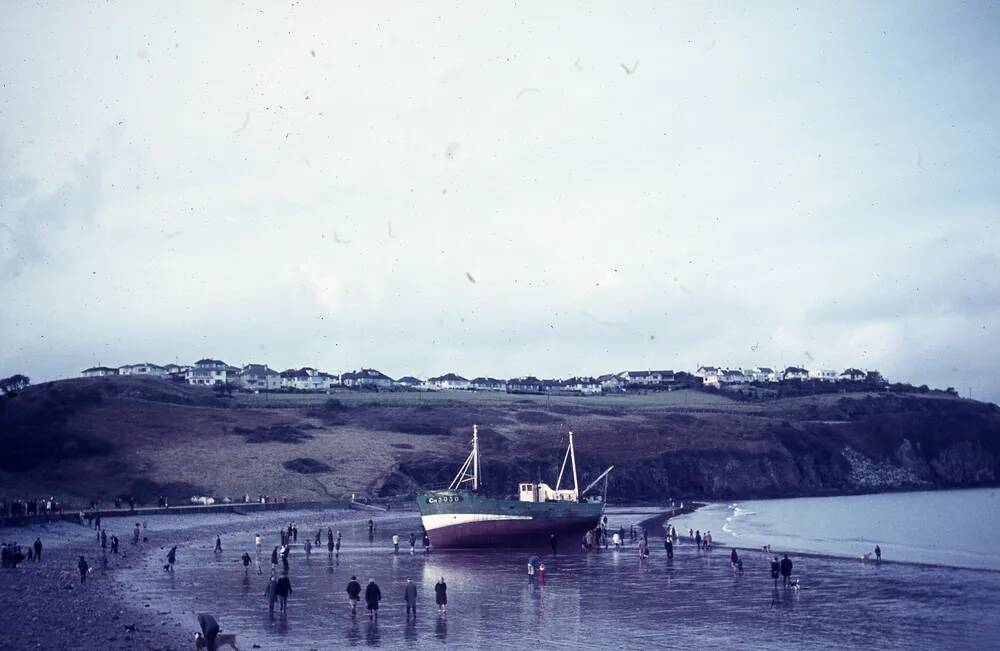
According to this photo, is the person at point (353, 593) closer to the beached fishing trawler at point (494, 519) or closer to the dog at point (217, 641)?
the dog at point (217, 641)

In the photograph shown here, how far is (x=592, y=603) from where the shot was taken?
1558 inches

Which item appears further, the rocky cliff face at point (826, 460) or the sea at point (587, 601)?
the rocky cliff face at point (826, 460)

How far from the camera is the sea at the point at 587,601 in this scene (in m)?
31.9

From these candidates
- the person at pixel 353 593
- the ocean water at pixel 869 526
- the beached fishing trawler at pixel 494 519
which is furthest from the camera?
the ocean water at pixel 869 526

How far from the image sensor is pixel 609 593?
42469 millimetres

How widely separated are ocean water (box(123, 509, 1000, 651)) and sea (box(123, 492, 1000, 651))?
7 centimetres

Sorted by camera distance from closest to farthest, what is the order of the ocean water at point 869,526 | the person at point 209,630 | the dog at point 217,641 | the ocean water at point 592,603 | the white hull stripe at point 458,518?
the person at point 209,630, the dog at point 217,641, the ocean water at point 592,603, the white hull stripe at point 458,518, the ocean water at point 869,526

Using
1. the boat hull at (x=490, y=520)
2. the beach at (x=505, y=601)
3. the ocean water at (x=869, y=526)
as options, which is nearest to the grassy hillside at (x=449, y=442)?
the ocean water at (x=869, y=526)

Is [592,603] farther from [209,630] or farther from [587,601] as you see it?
[209,630]

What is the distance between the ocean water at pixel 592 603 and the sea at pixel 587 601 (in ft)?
0.25

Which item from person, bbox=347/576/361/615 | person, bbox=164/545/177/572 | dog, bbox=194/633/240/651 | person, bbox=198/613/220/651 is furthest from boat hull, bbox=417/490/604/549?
person, bbox=198/613/220/651

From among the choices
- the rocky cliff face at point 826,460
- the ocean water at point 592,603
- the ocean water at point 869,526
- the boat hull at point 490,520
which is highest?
the rocky cliff face at point 826,460

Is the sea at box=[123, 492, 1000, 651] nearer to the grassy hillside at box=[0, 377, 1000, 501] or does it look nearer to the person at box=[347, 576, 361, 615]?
the person at box=[347, 576, 361, 615]

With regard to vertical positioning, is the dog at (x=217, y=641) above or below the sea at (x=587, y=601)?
above
